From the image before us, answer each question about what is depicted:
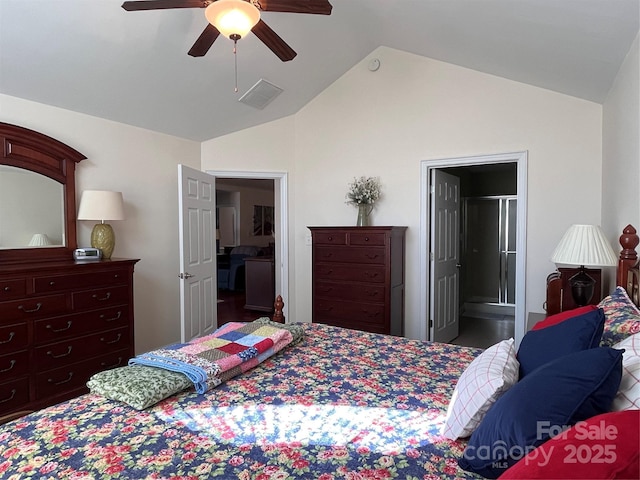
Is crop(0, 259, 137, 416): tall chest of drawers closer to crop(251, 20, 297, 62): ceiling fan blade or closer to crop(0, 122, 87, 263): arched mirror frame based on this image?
crop(0, 122, 87, 263): arched mirror frame

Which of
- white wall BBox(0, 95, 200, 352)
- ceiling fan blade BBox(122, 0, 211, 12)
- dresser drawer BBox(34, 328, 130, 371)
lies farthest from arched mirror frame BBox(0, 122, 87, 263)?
ceiling fan blade BBox(122, 0, 211, 12)

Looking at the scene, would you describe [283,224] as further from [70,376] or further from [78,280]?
[70,376]

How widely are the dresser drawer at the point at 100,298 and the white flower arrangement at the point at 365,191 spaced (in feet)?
7.72

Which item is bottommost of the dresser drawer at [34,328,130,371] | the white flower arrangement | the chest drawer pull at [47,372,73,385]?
the chest drawer pull at [47,372,73,385]

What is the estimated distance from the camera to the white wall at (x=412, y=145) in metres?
3.37

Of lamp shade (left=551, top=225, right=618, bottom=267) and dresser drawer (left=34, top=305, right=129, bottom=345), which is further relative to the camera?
dresser drawer (left=34, top=305, right=129, bottom=345)

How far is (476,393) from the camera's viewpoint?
4.10ft

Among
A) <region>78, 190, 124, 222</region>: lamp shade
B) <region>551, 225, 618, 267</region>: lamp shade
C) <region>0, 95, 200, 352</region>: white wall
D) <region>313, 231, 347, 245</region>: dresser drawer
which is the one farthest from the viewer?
<region>313, 231, 347, 245</region>: dresser drawer

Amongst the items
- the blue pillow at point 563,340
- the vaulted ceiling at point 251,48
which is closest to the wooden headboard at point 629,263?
the blue pillow at point 563,340

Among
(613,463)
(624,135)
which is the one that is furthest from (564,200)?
(613,463)

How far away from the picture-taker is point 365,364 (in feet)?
6.35

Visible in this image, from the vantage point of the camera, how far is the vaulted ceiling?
89.5 inches

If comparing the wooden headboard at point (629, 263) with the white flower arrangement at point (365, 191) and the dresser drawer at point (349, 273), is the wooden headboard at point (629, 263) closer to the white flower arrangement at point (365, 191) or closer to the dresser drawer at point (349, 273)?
the dresser drawer at point (349, 273)

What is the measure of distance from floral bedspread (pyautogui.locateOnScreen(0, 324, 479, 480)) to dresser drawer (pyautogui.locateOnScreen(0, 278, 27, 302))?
143 centimetres
